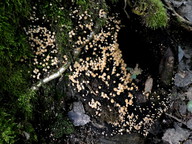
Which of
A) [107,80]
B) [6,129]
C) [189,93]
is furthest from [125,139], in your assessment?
[6,129]

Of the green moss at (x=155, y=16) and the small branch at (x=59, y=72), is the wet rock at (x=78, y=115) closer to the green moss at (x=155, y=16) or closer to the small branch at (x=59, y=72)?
the small branch at (x=59, y=72)

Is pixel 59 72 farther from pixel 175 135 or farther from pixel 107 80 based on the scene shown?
pixel 175 135

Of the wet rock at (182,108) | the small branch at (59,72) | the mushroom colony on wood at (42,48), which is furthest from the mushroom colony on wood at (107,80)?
the wet rock at (182,108)

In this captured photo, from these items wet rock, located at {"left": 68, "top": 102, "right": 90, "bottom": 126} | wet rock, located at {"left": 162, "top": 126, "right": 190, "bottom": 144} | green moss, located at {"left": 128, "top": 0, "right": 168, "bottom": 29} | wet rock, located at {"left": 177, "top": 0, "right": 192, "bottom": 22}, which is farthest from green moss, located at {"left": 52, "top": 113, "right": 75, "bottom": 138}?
wet rock, located at {"left": 177, "top": 0, "right": 192, "bottom": 22}

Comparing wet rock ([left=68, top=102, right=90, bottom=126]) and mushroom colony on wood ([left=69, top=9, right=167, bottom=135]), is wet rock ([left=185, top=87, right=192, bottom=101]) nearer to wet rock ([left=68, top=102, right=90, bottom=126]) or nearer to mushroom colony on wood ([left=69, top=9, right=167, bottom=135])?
mushroom colony on wood ([left=69, top=9, right=167, bottom=135])

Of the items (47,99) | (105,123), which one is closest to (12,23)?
(47,99)

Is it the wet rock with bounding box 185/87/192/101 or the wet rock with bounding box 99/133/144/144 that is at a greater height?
the wet rock with bounding box 185/87/192/101
